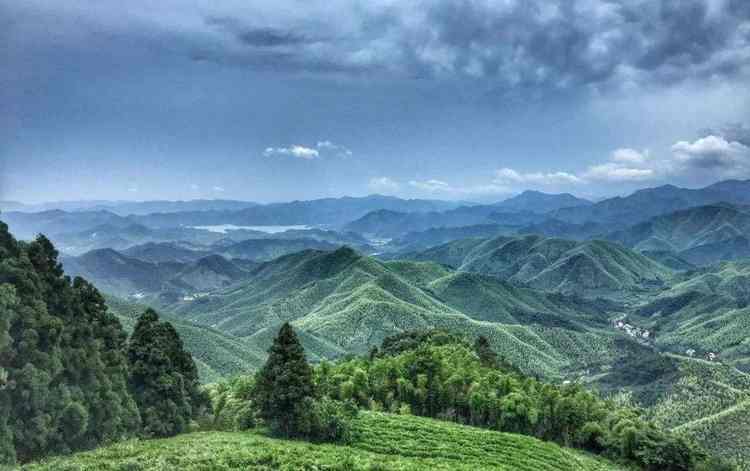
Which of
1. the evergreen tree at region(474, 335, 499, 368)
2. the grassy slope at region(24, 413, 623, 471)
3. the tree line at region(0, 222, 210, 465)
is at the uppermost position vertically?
the tree line at region(0, 222, 210, 465)

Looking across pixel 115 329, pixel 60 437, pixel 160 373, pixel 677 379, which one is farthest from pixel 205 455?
pixel 677 379

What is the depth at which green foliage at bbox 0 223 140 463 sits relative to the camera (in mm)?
47094

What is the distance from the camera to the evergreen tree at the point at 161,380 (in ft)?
203

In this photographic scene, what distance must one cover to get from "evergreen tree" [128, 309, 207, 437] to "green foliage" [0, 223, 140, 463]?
98.9 inches

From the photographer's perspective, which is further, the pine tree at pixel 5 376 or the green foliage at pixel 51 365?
the green foliage at pixel 51 365

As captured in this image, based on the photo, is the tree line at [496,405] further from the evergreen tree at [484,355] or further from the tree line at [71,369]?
the evergreen tree at [484,355]

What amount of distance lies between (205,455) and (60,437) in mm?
12343

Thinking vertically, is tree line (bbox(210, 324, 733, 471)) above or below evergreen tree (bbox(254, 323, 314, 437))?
below

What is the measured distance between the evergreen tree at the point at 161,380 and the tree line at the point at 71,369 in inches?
4.2

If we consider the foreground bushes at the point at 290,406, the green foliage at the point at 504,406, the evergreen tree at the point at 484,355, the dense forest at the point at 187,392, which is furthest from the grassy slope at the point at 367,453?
the evergreen tree at the point at 484,355

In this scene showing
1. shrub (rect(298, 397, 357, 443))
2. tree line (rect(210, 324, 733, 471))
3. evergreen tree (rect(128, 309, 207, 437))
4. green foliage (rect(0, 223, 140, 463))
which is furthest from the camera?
tree line (rect(210, 324, 733, 471))

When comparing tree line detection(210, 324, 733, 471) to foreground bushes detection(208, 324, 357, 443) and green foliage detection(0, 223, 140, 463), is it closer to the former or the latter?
foreground bushes detection(208, 324, 357, 443)

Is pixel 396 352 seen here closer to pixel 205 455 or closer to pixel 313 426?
pixel 313 426

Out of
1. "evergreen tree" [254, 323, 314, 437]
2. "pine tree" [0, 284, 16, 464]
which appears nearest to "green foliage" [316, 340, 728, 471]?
"evergreen tree" [254, 323, 314, 437]
